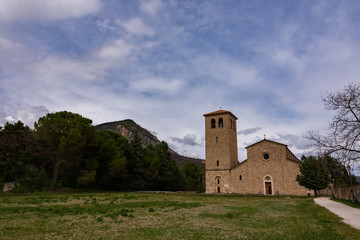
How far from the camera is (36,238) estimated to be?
21.6ft

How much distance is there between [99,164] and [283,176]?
29.1m

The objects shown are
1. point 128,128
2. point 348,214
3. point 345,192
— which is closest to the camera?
point 348,214

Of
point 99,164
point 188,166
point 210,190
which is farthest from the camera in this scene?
point 188,166

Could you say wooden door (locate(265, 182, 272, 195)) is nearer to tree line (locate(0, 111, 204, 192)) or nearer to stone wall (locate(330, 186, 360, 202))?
stone wall (locate(330, 186, 360, 202))

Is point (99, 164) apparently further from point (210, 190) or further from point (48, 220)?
point (48, 220)

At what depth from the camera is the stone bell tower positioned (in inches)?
1758

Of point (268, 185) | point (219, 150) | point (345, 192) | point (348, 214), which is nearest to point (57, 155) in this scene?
point (219, 150)

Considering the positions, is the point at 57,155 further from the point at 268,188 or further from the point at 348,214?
the point at 268,188

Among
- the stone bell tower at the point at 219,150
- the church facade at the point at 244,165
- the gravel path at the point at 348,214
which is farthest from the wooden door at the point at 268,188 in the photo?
the gravel path at the point at 348,214

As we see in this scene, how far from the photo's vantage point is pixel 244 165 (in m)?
43.8

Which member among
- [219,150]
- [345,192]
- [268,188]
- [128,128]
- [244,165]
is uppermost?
[128,128]

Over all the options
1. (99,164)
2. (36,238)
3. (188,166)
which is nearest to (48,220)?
(36,238)

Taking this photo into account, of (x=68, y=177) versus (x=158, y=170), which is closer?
(x=68, y=177)

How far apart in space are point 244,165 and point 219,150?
5119 mm
